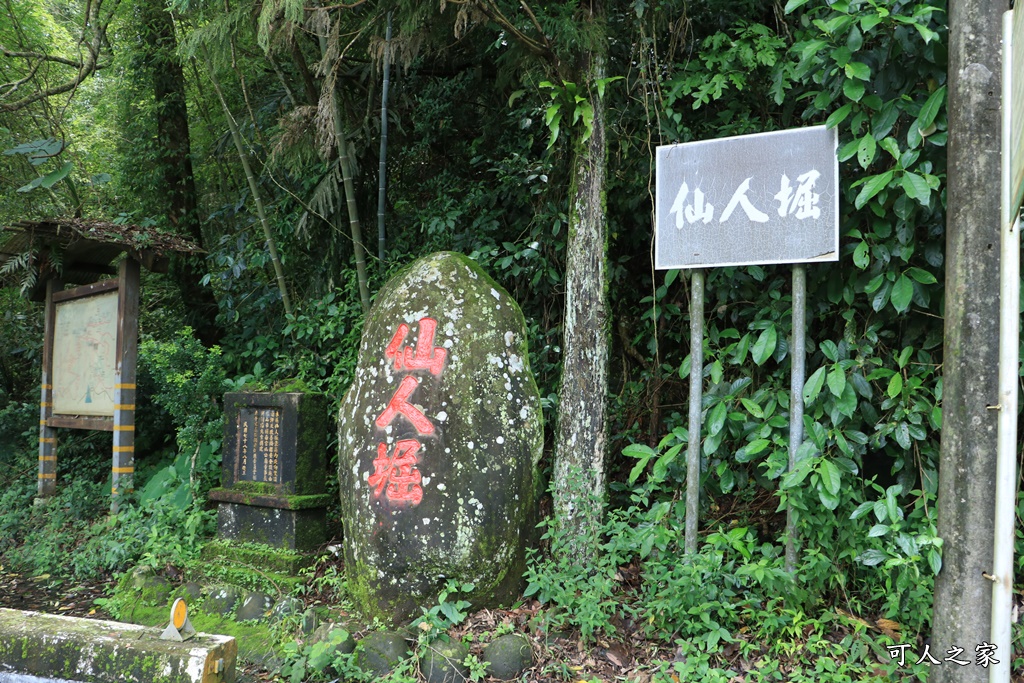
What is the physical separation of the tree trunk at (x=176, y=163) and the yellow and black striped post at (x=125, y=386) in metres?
1.94

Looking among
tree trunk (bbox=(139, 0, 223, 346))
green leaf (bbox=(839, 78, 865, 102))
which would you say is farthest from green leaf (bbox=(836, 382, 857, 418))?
tree trunk (bbox=(139, 0, 223, 346))

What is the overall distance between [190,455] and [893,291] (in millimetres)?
5225

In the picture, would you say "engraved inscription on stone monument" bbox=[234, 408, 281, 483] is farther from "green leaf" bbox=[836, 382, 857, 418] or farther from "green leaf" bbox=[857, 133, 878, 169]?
"green leaf" bbox=[857, 133, 878, 169]

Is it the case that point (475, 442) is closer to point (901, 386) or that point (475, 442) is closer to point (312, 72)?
point (901, 386)

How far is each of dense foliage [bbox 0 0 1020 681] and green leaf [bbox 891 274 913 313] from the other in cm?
1

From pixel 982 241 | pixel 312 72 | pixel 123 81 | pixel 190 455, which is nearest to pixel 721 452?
pixel 982 241

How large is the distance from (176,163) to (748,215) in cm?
702

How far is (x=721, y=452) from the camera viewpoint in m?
4.21

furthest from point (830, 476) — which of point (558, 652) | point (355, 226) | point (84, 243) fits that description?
point (84, 243)

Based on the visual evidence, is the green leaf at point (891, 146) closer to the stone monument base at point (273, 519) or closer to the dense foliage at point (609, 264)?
the dense foliage at point (609, 264)

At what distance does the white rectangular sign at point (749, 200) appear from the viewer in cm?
358

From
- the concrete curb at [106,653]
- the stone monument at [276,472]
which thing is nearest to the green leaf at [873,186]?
the stone monument at [276,472]

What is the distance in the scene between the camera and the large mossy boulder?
3.90 meters

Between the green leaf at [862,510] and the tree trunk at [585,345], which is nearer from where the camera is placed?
the green leaf at [862,510]
